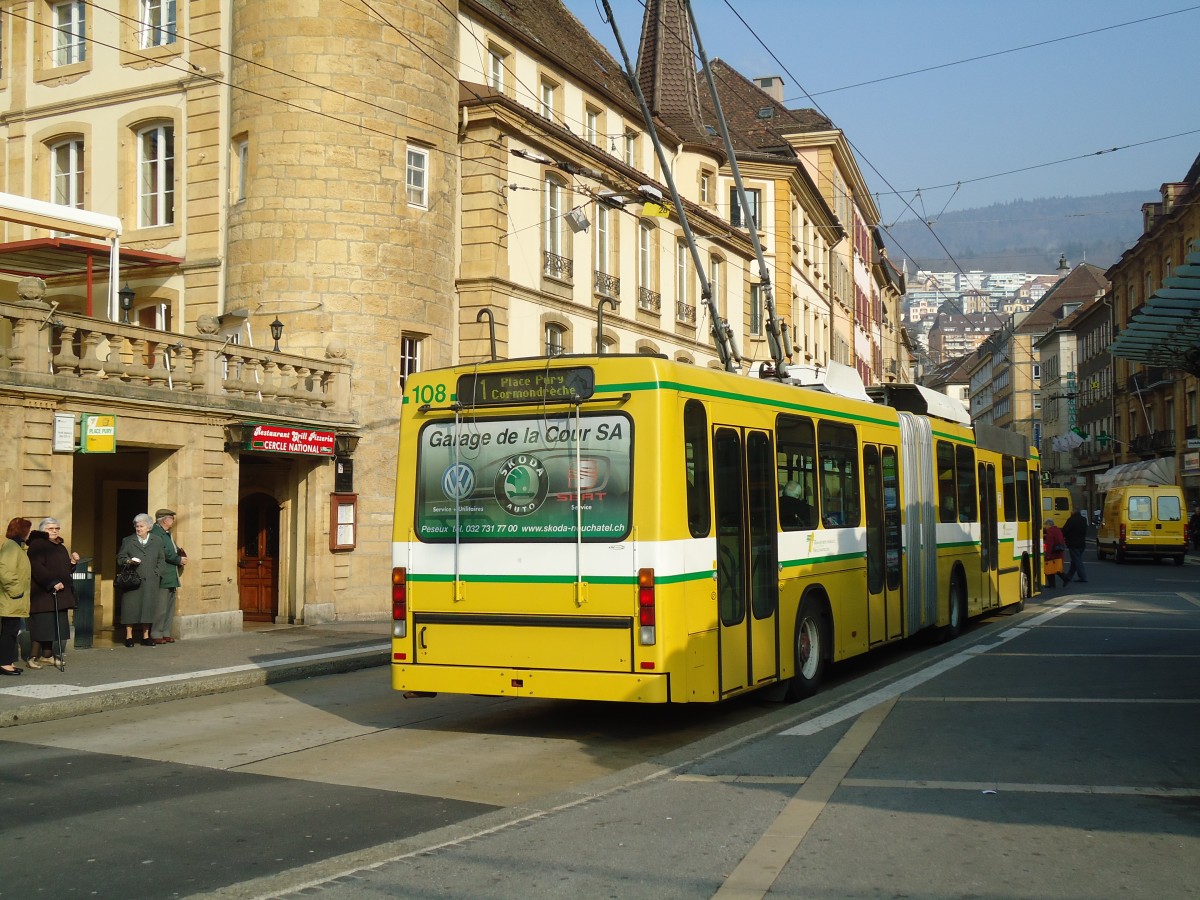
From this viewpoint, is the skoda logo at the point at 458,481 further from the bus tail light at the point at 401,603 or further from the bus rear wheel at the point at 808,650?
the bus rear wheel at the point at 808,650

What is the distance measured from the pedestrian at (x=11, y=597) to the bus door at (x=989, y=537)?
12.7 metres

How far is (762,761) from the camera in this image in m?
8.45

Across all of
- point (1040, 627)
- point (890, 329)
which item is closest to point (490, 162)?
point (1040, 627)

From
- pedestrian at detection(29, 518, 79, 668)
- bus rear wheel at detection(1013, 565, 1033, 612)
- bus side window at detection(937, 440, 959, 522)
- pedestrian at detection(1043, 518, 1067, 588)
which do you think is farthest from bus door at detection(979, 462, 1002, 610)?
pedestrian at detection(29, 518, 79, 668)

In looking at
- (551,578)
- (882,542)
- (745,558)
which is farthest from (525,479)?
(882,542)

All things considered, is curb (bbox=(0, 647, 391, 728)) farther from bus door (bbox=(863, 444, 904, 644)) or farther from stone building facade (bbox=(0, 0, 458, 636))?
bus door (bbox=(863, 444, 904, 644))

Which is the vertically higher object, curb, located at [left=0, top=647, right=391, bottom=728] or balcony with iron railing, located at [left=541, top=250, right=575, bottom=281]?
balcony with iron railing, located at [left=541, top=250, right=575, bottom=281]

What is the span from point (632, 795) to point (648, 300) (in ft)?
88.6

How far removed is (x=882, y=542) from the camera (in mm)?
14211

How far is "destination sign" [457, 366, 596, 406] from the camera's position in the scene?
9750 mm

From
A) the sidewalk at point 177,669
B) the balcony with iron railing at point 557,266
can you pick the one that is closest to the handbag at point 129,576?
the sidewalk at point 177,669

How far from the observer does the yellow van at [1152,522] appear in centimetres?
4041

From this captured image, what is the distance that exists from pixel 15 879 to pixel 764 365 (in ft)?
34.8

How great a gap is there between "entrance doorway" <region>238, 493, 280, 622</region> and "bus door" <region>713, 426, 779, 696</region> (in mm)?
12961
